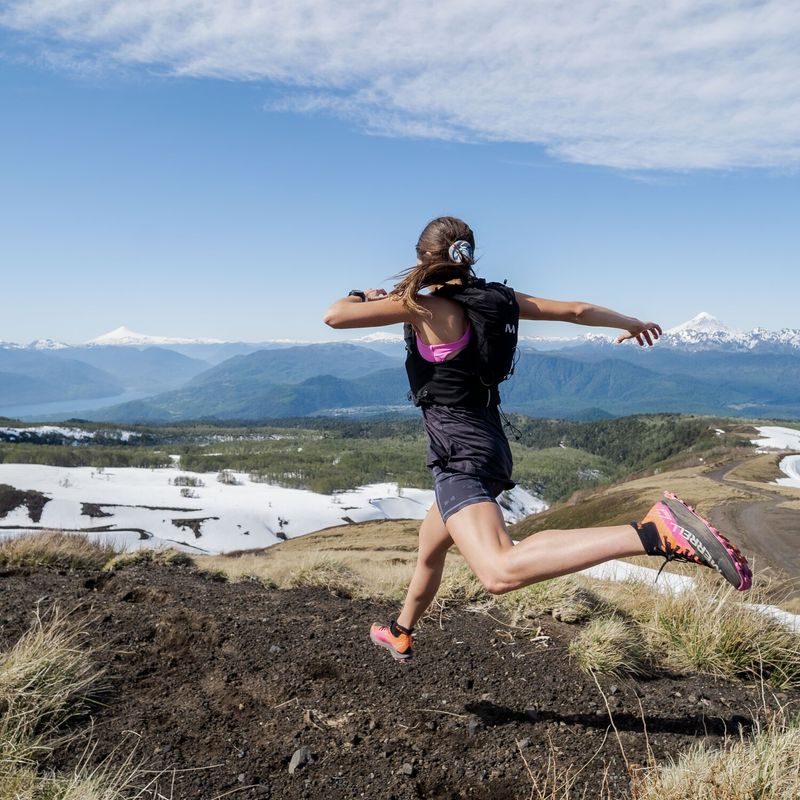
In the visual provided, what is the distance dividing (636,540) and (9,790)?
2.95 metres

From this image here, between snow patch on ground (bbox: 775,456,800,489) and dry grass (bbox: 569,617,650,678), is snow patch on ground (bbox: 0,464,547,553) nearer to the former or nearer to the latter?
snow patch on ground (bbox: 775,456,800,489)

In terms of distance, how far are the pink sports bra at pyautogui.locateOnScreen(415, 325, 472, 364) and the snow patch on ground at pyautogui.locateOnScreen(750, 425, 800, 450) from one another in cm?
13862

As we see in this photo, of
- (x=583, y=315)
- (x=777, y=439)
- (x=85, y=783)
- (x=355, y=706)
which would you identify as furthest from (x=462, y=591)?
(x=777, y=439)

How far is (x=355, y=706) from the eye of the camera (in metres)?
3.87

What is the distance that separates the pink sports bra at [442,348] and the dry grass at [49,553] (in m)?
6.37

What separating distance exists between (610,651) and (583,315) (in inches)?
100

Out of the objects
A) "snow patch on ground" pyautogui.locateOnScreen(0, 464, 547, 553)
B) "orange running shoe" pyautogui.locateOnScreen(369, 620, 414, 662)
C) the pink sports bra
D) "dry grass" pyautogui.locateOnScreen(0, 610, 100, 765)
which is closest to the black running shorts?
the pink sports bra

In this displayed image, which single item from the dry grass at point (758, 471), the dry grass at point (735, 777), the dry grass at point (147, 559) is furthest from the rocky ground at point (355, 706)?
the dry grass at point (758, 471)

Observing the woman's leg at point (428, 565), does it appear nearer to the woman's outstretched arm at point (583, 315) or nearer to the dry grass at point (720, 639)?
the woman's outstretched arm at point (583, 315)

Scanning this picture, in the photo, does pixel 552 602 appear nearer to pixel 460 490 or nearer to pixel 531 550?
pixel 460 490

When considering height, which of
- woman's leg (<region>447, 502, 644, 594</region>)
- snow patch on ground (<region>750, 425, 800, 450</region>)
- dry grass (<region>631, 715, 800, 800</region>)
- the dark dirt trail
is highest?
woman's leg (<region>447, 502, 644, 594</region>)

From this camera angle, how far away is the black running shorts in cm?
339

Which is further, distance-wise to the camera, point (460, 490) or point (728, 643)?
point (728, 643)

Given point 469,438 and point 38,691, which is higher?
point 469,438
